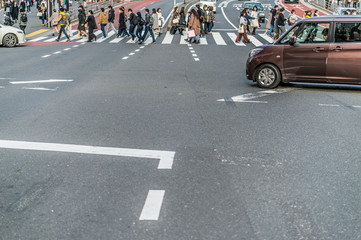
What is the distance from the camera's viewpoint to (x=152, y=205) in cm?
484

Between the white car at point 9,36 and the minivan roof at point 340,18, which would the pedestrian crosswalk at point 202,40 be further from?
the minivan roof at point 340,18

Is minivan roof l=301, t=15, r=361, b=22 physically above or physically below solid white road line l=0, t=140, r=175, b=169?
above

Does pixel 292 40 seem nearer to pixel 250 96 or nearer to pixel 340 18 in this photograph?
pixel 340 18

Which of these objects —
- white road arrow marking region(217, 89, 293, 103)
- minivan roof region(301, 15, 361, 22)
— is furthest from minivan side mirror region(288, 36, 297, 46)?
white road arrow marking region(217, 89, 293, 103)

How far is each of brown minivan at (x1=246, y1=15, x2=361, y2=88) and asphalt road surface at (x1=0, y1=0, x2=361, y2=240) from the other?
1.21 feet

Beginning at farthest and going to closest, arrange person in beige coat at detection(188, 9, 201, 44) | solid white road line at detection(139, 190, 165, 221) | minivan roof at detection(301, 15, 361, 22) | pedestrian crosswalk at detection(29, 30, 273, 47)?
pedestrian crosswalk at detection(29, 30, 273, 47) → person in beige coat at detection(188, 9, 201, 44) → minivan roof at detection(301, 15, 361, 22) → solid white road line at detection(139, 190, 165, 221)

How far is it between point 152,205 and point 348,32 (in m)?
9.10

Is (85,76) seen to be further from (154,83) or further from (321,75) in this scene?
(321,75)

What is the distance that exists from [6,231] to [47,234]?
34 centimetres

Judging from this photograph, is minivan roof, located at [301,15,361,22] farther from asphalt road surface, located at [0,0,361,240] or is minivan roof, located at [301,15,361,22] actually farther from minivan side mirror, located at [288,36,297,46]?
asphalt road surface, located at [0,0,361,240]

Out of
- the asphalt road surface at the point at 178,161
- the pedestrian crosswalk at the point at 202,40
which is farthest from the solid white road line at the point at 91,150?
the pedestrian crosswalk at the point at 202,40

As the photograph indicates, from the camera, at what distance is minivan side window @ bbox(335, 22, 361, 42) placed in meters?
12.3

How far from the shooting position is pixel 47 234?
4.17 meters

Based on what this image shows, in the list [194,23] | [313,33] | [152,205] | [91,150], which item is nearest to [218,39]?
[194,23]
